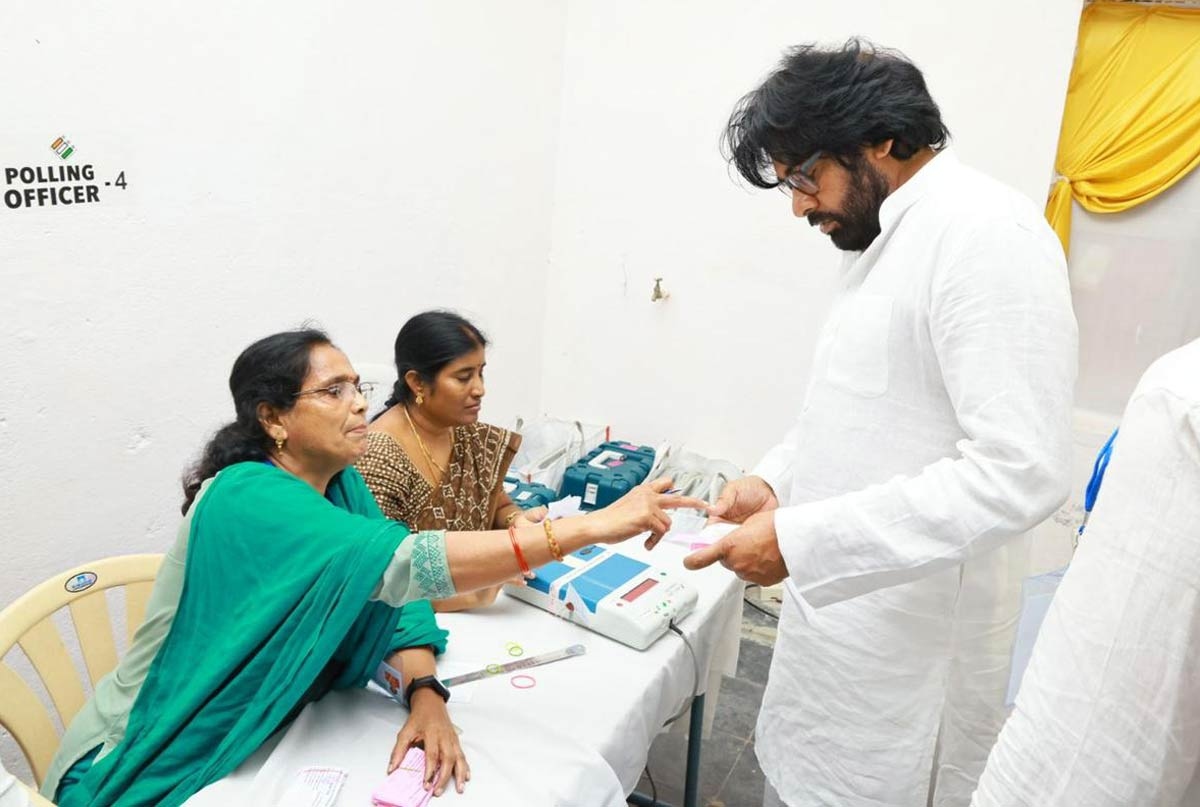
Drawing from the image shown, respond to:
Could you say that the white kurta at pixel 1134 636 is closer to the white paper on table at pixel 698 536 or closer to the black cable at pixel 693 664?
the black cable at pixel 693 664

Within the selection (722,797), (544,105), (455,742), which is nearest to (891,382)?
(455,742)

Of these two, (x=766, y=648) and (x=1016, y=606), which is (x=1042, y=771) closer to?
(x=1016, y=606)

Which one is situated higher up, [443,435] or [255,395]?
[255,395]

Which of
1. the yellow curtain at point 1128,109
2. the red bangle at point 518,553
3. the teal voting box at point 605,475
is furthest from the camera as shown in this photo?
the teal voting box at point 605,475

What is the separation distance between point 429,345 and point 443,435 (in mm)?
250

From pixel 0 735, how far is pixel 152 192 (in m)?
1.36

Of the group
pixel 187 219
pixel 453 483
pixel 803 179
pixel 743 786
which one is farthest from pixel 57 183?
pixel 743 786

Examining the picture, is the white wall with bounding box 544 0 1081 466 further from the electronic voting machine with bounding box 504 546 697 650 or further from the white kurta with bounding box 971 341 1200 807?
the white kurta with bounding box 971 341 1200 807

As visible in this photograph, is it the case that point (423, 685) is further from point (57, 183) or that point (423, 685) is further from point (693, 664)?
point (57, 183)

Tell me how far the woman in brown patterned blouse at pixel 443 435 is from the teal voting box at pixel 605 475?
99 centimetres

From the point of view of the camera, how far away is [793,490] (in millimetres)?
1469

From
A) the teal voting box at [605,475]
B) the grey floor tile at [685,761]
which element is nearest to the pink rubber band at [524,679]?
the grey floor tile at [685,761]

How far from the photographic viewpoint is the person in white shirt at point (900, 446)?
1116mm

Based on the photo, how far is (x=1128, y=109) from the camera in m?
2.99
